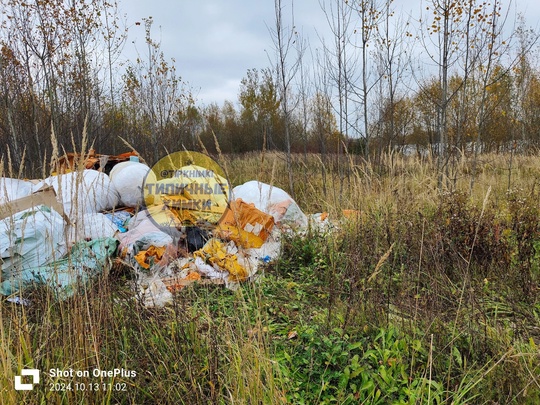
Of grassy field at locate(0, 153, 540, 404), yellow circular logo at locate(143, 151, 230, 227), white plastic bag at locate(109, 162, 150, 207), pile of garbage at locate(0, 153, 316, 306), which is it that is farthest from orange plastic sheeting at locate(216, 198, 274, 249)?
white plastic bag at locate(109, 162, 150, 207)

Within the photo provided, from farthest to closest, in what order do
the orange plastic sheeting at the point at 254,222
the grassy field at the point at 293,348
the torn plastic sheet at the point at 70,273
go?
the orange plastic sheeting at the point at 254,222 < the torn plastic sheet at the point at 70,273 < the grassy field at the point at 293,348

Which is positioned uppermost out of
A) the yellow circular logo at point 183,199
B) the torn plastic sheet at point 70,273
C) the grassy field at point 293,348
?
the yellow circular logo at point 183,199

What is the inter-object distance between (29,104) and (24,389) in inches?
300

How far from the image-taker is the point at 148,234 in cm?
293

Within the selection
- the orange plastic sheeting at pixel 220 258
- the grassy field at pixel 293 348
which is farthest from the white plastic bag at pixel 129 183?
the grassy field at pixel 293 348

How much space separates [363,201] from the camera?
11.1 feet

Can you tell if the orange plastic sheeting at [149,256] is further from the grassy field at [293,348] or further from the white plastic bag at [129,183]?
the white plastic bag at [129,183]

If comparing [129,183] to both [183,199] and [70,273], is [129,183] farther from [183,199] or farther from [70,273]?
[70,273]

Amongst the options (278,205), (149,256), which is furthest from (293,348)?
(278,205)

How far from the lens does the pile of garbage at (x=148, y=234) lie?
2.16 m

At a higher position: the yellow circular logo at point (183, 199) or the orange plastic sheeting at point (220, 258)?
the yellow circular logo at point (183, 199)

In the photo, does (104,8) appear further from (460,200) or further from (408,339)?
(408,339)

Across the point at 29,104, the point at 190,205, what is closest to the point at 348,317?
the point at 190,205

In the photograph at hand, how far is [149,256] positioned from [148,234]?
0.86ft
